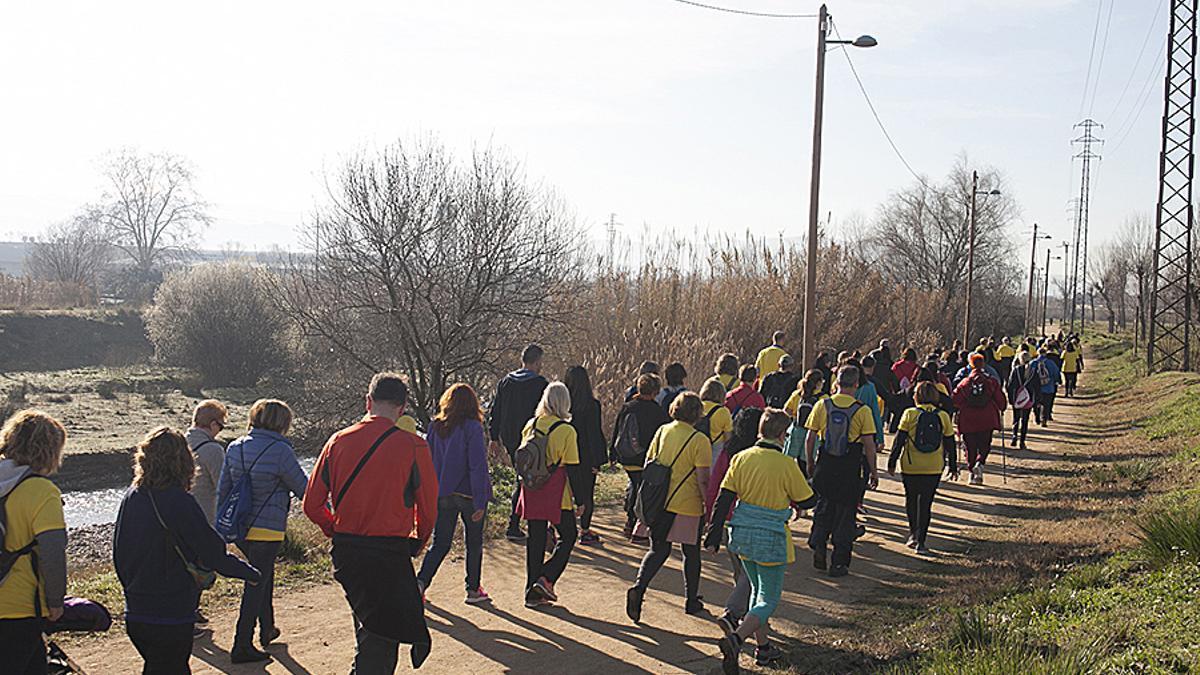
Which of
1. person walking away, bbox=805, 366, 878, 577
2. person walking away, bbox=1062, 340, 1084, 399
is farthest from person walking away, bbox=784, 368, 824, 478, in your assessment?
person walking away, bbox=1062, 340, 1084, 399

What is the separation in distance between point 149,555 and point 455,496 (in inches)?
121

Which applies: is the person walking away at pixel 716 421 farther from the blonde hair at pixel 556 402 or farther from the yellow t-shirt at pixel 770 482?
the yellow t-shirt at pixel 770 482

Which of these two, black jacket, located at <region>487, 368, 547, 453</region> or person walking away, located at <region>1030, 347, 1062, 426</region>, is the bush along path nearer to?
black jacket, located at <region>487, 368, 547, 453</region>

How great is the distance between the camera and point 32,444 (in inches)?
210

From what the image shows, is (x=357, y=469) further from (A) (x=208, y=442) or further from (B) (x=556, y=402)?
(B) (x=556, y=402)

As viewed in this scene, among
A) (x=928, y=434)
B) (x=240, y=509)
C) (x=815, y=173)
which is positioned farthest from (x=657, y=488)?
(x=815, y=173)

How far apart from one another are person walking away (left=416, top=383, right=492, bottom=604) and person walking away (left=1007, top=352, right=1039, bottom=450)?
13.0 meters

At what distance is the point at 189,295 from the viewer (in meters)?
47.9

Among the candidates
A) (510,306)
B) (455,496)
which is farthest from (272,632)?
(510,306)

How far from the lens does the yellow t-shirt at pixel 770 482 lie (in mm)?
7129

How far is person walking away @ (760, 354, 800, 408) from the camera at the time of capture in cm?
1358

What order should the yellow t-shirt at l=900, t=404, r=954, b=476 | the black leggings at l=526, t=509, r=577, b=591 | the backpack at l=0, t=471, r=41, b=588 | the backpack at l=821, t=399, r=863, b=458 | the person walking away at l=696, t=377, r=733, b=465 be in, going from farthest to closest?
the yellow t-shirt at l=900, t=404, r=954, b=476 < the backpack at l=821, t=399, r=863, b=458 < the person walking away at l=696, t=377, r=733, b=465 < the black leggings at l=526, t=509, r=577, b=591 < the backpack at l=0, t=471, r=41, b=588

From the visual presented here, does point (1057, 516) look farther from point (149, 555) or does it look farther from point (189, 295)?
point (189, 295)

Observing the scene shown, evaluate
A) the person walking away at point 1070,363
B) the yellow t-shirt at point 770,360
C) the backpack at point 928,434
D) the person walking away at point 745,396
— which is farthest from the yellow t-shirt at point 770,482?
the person walking away at point 1070,363
